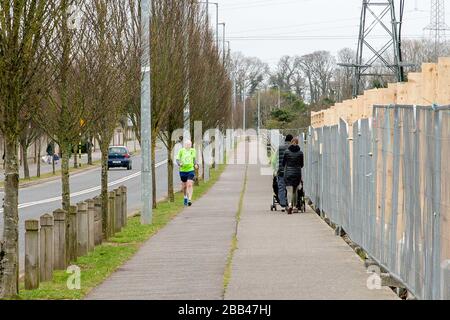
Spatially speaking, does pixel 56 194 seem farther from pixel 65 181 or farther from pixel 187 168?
pixel 65 181

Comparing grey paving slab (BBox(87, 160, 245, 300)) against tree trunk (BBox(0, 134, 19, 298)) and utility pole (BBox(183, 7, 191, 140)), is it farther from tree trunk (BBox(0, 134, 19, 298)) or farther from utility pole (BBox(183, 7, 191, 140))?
utility pole (BBox(183, 7, 191, 140))

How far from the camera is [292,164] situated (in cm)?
2356

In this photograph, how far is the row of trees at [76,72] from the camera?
1017 cm

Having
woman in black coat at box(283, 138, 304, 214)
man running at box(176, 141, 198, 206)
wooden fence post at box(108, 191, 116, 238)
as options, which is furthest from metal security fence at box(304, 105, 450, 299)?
man running at box(176, 141, 198, 206)

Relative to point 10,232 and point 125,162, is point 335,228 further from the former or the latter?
point 125,162

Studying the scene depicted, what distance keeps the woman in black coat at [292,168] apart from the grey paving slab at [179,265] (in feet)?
4.85

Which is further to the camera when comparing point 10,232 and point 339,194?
point 339,194

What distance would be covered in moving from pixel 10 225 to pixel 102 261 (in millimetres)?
4366

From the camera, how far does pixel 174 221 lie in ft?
72.8

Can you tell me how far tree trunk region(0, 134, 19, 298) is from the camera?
10.5 meters

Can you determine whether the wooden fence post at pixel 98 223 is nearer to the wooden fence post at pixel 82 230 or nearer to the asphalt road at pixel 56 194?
the asphalt road at pixel 56 194

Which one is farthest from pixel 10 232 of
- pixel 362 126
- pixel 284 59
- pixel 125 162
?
pixel 284 59

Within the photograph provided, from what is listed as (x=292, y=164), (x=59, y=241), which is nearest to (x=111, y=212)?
(x=59, y=241)
